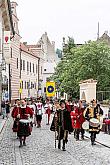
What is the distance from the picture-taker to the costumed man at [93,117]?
54.9 ft

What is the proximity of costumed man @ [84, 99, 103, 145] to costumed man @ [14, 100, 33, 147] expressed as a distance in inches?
81.8

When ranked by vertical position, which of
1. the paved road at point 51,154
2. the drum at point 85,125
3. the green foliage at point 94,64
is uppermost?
the green foliage at point 94,64

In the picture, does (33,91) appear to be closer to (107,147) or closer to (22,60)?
(22,60)

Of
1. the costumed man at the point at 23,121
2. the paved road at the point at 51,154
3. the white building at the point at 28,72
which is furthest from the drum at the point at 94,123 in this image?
the white building at the point at 28,72

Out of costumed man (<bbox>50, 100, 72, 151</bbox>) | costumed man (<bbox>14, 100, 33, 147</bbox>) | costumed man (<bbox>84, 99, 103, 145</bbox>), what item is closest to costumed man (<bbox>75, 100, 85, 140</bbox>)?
costumed man (<bbox>84, 99, 103, 145</bbox>)

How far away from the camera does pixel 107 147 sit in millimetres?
15805

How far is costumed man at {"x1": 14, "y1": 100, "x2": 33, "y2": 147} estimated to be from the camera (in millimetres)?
16484

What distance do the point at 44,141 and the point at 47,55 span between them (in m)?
104

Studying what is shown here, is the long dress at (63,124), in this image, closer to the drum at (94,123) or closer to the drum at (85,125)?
the drum at (94,123)

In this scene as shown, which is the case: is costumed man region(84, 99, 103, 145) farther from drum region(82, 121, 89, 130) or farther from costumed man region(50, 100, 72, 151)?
costumed man region(50, 100, 72, 151)

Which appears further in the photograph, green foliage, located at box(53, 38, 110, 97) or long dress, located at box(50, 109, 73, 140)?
green foliage, located at box(53, 38, 110, 97)

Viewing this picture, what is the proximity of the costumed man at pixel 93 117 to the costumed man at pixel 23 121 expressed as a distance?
2078 mm

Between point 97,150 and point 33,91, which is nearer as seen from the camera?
point 97,150

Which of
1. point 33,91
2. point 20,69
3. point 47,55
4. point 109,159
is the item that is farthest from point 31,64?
point 109,159
